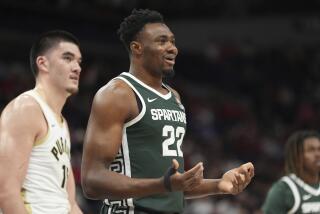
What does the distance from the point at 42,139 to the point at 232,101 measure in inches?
444

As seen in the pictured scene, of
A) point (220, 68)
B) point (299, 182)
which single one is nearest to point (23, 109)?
point (299, 182)

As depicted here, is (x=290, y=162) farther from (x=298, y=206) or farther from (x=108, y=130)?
(x=108, y=130)

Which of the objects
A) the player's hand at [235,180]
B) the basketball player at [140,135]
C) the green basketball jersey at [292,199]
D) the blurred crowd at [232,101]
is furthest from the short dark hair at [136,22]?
the blurred crowd at [232,101]

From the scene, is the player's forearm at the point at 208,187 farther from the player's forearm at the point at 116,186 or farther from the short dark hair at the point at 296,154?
the short dark hair at the point at 296,154

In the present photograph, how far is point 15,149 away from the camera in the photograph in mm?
4043

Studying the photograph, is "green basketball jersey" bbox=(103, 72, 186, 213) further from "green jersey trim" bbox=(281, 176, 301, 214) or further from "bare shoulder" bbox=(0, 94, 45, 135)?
"green jersey trim" bbox=(281, 176, 301, 214)

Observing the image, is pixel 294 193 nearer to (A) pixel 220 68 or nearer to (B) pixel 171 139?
(B) pixel 171 139

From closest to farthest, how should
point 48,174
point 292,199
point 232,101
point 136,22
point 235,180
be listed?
1. point 235,180
2. point 136,22
3. point 48,174
4. point 292,199
5. point 232,101

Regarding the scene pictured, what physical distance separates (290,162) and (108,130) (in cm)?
257

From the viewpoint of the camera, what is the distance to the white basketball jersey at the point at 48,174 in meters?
4.16

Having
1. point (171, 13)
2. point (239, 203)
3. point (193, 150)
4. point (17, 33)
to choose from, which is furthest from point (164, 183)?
point (171, 13)

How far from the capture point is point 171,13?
16625 millimetres

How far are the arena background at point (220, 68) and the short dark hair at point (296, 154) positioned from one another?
4090mm

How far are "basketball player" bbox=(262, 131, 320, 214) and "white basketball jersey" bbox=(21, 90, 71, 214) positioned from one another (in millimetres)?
1980
